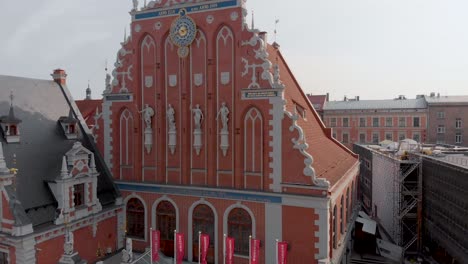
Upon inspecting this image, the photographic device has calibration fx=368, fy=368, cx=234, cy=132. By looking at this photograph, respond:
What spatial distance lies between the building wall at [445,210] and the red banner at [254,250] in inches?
516

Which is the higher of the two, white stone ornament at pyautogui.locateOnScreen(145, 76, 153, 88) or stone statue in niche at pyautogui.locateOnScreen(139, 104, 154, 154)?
white stone ornament at pyautogui.locateOnScreen(145, 76, 153, 88)

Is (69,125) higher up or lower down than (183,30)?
lower down

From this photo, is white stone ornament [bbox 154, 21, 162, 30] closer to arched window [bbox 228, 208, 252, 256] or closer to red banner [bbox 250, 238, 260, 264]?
arched window [bbox 228, 208, 252, 256]

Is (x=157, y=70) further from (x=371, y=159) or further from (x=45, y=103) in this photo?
(x=371, y=159)

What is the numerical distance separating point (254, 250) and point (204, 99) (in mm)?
8208

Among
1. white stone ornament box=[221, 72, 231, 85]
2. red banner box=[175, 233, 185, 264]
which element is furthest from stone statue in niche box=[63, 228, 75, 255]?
white stone ornament box=[221, 72, 231, 85]

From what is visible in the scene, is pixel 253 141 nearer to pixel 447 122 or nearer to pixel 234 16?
pixel 234 16

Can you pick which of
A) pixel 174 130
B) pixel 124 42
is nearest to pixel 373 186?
pixel 174 130

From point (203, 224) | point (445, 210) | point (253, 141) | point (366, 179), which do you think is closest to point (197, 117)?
point (253, 141)

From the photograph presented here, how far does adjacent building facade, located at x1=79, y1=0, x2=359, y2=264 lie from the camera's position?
18.0 metres

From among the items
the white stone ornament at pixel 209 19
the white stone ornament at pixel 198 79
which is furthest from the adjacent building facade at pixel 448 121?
the white stone ornament at pixel 198 79

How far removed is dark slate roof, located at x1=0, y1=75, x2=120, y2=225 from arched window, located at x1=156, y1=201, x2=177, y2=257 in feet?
9.91

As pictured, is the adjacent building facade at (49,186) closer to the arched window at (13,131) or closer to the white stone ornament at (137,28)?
the arched window at (13,131)

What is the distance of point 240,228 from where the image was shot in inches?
760
